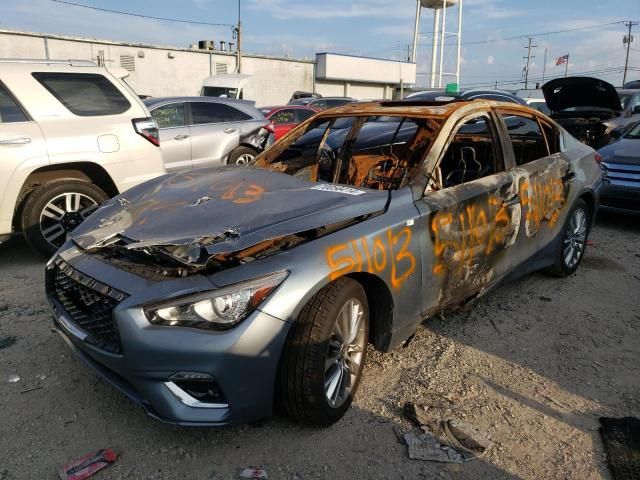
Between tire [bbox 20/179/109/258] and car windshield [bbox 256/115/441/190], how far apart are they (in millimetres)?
1922

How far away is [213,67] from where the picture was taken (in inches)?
1205

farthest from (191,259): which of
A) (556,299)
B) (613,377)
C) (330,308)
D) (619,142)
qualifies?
(619,142)

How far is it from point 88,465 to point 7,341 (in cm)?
158

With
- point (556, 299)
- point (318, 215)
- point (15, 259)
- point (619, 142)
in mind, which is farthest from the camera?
point (619, 142)

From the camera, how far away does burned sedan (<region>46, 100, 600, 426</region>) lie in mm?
2293

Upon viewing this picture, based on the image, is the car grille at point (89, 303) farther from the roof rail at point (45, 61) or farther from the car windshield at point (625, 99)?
the car windshield at point (625, 99)

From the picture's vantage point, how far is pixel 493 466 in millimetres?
2492

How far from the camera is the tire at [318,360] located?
2.44 m

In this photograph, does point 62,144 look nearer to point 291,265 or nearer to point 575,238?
point 291,265

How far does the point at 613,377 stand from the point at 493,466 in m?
1.32

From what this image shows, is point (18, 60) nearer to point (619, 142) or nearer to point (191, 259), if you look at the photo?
point (191, 259)

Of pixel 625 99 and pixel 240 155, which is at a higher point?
pixel 625 99

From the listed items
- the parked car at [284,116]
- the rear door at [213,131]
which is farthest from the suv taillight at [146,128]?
the parked car at [284,116]

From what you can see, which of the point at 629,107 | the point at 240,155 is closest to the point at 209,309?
the point at 240,155
